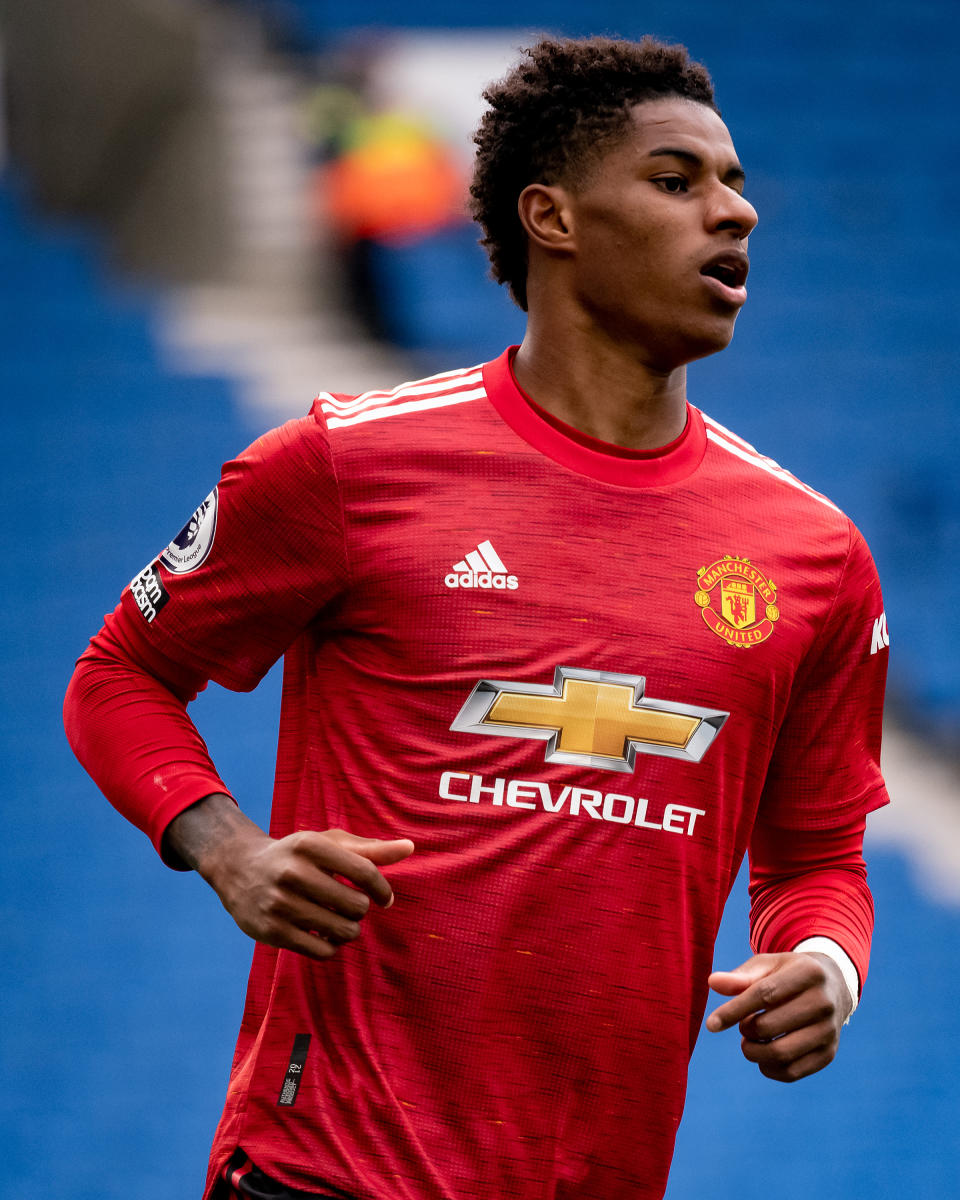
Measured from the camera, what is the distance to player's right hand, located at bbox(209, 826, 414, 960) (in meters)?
1.27

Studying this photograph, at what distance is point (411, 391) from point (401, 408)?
2.0 inches

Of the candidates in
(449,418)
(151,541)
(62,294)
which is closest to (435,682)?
(449,418)

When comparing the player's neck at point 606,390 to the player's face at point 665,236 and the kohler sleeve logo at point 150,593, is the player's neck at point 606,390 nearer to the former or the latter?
the player's face at point 665,236

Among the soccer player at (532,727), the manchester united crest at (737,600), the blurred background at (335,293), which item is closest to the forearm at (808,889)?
the soccer player at (532,727)

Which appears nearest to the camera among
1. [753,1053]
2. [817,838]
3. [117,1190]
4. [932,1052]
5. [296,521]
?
[753,1053]

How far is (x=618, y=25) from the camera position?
436cm

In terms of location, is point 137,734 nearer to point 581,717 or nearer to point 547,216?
point 581,717

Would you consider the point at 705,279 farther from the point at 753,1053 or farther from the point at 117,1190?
the point at 117,1190

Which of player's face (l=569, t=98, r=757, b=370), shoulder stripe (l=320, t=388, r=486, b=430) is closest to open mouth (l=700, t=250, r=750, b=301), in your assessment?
player's face (l=569, t=98, r=757, b=370)

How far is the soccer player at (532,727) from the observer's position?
1389 millimetres

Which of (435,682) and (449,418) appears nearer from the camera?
(435,682)

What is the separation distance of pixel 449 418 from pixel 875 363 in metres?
2.97

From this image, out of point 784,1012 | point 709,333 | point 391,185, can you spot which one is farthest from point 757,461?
point 391,185

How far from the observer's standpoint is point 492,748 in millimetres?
1427
